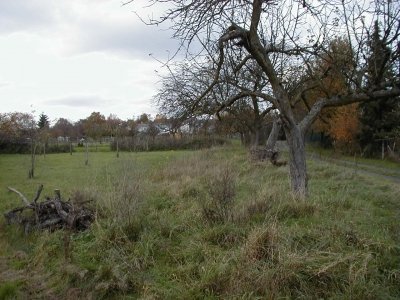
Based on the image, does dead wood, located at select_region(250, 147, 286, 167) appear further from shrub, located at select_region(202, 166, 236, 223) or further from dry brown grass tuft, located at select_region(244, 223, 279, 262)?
dry brown grass tuft, located at select_region(244, 223, 279, 262)

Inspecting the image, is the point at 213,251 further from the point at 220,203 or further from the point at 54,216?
the point at 54,216

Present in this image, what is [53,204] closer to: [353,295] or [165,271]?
[165,271]

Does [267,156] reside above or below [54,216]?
above

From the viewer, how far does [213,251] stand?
6055mm

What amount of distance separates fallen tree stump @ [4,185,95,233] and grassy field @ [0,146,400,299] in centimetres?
25

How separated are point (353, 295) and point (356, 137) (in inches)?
1160

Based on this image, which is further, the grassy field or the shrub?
the shrub

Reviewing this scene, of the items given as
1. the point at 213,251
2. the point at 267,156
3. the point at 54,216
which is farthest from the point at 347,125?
the point at 213,251

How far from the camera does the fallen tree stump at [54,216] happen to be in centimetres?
809

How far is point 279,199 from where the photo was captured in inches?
316

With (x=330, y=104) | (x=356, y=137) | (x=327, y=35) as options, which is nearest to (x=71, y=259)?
(x=330, y=104)

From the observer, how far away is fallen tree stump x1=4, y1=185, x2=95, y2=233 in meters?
8.09

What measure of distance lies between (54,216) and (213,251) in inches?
165

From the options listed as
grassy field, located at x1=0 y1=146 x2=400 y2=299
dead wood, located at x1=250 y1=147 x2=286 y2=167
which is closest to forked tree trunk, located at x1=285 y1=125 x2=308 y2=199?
grassy field, located at x1=0 y1=146 x2=400 y2=299
